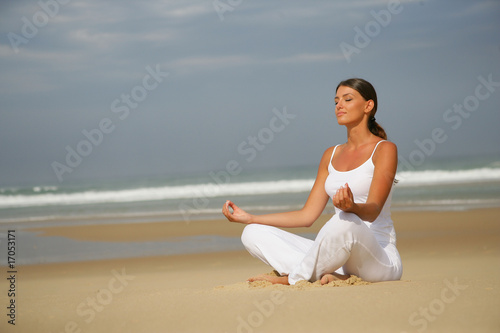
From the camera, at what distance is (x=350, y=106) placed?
4.96 m

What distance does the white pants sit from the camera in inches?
169

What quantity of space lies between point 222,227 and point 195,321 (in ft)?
29.2

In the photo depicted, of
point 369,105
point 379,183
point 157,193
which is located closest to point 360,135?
point 369,105

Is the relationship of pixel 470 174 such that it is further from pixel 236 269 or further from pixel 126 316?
pixel 126 316

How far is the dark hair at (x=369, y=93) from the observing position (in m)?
4.95

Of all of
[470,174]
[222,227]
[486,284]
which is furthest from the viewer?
[470,174]

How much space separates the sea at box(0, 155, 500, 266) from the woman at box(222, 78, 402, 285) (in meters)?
4.71

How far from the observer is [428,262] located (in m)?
7.73

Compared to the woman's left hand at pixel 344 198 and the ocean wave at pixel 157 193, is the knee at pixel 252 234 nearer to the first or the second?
the woman's left hand at pixel 344 198

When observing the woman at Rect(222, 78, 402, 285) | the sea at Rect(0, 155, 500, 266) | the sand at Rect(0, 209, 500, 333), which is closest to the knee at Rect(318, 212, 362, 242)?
the woman at Rect(222, 78, 402, 285)

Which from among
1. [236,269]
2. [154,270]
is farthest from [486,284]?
[154,270]

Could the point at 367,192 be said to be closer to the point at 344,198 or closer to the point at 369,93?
the point at 369,93

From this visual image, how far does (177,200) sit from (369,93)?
18498 millimetres

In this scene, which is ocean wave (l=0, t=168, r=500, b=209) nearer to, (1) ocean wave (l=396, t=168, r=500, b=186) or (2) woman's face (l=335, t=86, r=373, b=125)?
(1) ocean wave (l=396, t=168, r=500, b=186)
